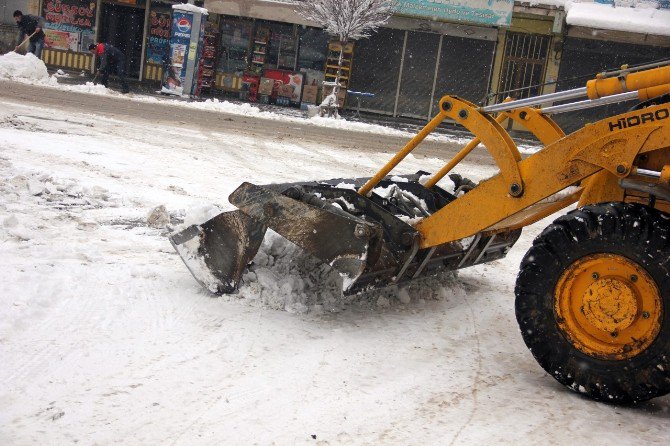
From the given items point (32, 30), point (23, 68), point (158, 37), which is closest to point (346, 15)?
point (158, 37)

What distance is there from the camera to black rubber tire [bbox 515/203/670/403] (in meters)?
3.53

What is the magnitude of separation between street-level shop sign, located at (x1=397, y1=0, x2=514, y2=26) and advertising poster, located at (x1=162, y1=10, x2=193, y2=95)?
7.02m

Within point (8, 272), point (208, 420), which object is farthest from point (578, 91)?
point (8, 272)

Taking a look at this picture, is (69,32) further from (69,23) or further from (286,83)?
(286,83)

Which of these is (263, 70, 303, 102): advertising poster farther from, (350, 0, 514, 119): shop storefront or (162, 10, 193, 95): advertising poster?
(162, 10, 193, 95): advertising poster

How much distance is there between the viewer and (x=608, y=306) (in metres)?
3.68

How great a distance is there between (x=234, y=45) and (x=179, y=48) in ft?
15.3

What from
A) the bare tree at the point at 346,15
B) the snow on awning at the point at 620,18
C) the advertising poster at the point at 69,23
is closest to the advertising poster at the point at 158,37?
the advertising poster at the point at 69,23

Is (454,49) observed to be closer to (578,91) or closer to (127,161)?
(127,161)

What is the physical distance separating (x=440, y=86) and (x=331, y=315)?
22.5 metres

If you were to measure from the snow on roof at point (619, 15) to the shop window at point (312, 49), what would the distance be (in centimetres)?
709

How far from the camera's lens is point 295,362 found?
401cm

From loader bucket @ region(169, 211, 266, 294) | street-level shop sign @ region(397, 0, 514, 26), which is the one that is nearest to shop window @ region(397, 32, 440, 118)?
street-level shop sign @ region(397, 0, 514, 26)

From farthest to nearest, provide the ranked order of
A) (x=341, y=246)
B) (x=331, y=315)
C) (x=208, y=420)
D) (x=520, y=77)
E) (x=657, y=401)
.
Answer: (x=520, y=77) < (x=331, y=315) < (x=341, y=246) < (x=657, y=401) < (x=208, y=420)
